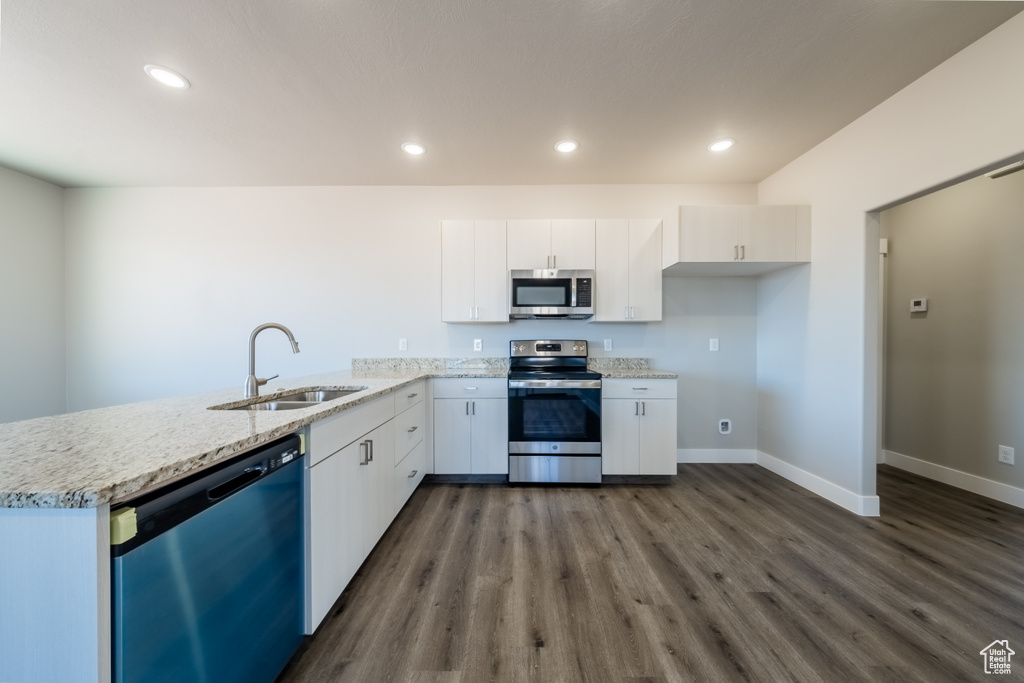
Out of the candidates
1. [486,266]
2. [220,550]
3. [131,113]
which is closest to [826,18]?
[486,266]

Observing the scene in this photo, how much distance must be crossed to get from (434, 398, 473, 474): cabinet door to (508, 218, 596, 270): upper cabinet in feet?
4.33

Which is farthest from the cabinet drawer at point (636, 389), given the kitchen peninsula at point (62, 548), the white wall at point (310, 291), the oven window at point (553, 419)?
the kitchen peninsula at point (62, 548)

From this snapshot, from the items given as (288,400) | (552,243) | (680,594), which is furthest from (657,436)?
(288,400)

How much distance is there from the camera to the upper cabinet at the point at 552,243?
3002 millimetres

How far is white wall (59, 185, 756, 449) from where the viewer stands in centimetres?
325

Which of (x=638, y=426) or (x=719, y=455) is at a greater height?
(x=638, y=426)

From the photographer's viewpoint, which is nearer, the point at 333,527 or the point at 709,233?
the point at 333,527

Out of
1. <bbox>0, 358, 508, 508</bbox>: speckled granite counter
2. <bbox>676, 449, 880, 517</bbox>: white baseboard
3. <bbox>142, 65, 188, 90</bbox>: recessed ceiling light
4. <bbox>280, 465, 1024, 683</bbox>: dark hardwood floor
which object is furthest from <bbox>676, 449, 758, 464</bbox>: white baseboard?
<bbox>142, 65, 188, 90</bbox>: recessed ceiling light

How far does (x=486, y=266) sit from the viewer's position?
9.96 feet

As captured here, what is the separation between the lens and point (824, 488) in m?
2.52

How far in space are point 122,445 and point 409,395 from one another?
61.1 inches

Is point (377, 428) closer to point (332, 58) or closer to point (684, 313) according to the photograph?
point (332, 58)

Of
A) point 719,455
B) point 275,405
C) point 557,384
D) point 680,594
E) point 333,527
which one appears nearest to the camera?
point 333,527

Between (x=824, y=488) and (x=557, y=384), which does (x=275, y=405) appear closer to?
(x=557, y=384)
